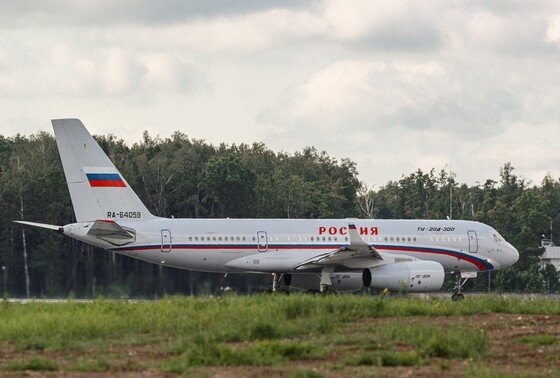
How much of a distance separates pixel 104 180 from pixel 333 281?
34.5 ft

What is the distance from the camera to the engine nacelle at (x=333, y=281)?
46.5 m

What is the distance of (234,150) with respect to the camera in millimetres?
121312

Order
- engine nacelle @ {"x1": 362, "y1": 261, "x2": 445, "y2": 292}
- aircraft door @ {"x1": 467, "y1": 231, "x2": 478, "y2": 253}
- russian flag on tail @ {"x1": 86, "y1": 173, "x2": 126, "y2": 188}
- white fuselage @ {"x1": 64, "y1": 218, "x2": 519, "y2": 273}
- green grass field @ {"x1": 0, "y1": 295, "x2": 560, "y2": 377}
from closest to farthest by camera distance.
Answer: green grass field @ {"x1": 0, "y1": 295, "x2": 560, "y2": 377}
engine nacelle @ {"x1": 362, "y1": 261, "x2": 445, "y2": 292}
russian flag on tail @ {"x1": 86, "y1": 173, "x2": 126, "y2": 188}
white fuselage @ {"x1": 64, "y1": 218, "x2": 519, "y2": 273}
aircraft door @ {"x1": 467, "y1": 231, "x2": 478, "y2": 253}

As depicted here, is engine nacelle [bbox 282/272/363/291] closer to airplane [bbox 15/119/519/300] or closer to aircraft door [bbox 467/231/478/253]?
airplane [bbox 15/119/519/300]

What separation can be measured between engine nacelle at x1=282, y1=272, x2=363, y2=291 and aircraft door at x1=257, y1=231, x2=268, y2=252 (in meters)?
2.82

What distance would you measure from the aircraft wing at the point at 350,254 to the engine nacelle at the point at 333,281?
103 cm

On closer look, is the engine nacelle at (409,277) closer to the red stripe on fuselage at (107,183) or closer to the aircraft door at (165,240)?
the aircraft door at (165,240)

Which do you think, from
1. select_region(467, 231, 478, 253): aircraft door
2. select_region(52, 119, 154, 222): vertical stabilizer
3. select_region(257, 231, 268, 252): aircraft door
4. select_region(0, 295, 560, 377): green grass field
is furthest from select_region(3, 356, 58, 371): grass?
select_region(467, 231, 478, 253): aircraft door

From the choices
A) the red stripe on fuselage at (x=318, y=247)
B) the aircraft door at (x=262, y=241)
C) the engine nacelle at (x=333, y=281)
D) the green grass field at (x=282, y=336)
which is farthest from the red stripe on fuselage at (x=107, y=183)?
the green grass field at (x=282, y=336)

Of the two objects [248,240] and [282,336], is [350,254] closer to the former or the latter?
[248,240]

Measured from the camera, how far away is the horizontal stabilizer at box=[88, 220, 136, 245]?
4303 cm

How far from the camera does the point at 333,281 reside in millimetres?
46625

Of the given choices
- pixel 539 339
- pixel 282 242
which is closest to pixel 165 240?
pixel 282 242

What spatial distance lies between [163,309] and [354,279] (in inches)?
786
